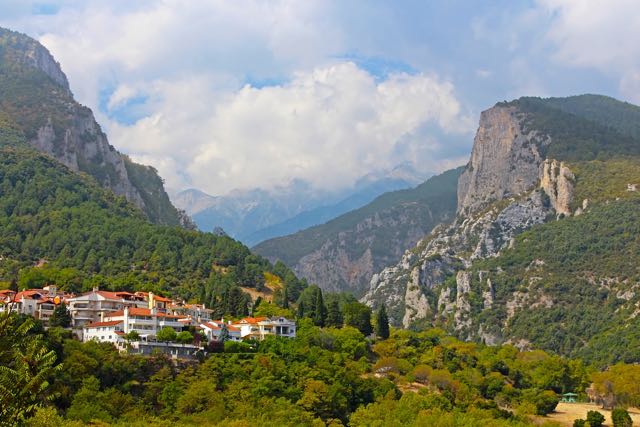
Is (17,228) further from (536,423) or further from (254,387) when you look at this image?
(536,423)

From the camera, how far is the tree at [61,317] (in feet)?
331

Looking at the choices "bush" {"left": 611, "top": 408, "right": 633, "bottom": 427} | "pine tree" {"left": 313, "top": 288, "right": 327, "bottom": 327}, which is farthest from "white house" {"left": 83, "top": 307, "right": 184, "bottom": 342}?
"bush" {"left": 611, "top": 408, "right": 633, "bottom": 427}

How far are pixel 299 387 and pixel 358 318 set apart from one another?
130 feet

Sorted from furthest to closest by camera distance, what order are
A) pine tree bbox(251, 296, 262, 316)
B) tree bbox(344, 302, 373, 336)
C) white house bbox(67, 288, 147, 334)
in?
pine tree bbox(251, 296, 262, 316) → tree bbox(344, 302, 373, 336) → white house bbox(67, 288, 147, 334)

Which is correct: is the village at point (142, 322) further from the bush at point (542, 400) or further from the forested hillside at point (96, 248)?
the bush at point (542, 400)

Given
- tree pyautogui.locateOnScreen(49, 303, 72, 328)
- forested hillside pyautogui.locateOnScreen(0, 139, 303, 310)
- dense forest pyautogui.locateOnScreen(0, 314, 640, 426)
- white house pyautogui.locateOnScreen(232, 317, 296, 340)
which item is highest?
forested hillside pyautogui.locateOnScreen(0, 139, 303, 310)

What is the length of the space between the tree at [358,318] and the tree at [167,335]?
38.6 meters

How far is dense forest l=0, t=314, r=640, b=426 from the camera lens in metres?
82.4

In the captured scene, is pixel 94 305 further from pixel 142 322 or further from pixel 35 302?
pixel 142 322

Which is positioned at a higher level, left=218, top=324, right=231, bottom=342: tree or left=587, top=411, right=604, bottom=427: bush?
left=218, top=324, right=231, bottom=342: tree

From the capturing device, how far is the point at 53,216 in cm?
16512

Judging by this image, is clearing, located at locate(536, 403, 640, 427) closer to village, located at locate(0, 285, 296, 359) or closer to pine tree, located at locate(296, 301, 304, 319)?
village, located at locate(0, 285, 296, 359)

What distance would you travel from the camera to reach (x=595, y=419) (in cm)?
9988

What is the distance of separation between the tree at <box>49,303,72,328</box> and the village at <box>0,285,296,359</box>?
0.53 m
